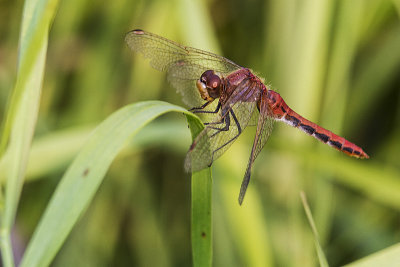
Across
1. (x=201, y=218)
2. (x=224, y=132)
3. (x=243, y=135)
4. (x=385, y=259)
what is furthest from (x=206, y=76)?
(x=385, y=259)

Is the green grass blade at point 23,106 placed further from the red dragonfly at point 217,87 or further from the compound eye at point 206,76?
the compound eye at point 206,76

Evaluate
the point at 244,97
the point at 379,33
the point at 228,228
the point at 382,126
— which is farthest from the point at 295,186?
the point at 379,33

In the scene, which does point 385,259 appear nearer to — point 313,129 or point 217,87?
point 217,87

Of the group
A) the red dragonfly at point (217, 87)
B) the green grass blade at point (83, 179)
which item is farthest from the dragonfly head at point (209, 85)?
the green grass blade at point (83, 179)

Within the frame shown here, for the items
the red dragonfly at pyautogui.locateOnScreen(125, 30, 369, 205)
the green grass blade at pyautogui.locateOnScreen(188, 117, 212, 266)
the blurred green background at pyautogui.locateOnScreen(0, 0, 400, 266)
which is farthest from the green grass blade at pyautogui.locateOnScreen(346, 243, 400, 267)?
the blurred green background at pyautogui.locateOnScreen(0, 0, 400, 266)

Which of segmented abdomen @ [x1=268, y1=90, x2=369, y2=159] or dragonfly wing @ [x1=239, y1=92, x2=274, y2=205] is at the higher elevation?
dragonfly wing @ [x1=239, y1=92, x2=274, y2=205]

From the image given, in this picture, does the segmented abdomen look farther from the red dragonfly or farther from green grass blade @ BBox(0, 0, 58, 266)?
green grass blade @ BBox(0, 0, 58, 266)
